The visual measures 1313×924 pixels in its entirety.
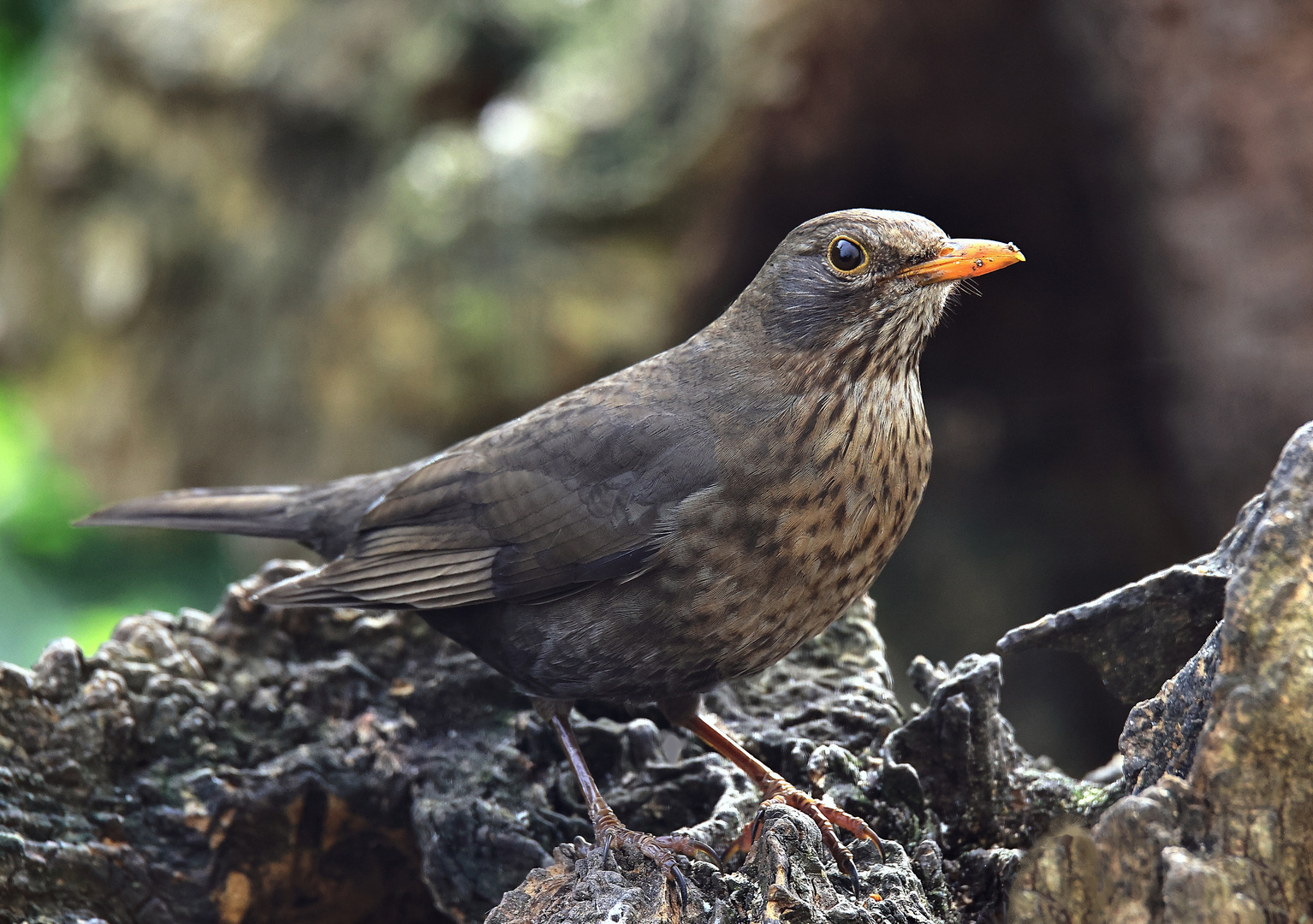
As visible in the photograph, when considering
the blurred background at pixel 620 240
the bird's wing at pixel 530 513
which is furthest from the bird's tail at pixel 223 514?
the blurred background at pixel 620 240

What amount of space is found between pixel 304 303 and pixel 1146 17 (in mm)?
4738

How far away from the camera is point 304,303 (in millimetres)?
7109

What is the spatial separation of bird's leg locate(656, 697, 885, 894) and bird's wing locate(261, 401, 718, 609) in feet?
1.59

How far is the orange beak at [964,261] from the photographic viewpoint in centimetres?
303

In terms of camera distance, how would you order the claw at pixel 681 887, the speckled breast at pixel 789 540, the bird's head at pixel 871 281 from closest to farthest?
the claw at pixel 681 887
the speckled breast at pixel 789 540
the bird's head at pixel 871 281

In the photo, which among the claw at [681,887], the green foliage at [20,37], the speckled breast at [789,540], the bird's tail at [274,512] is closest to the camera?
the claw at [681,887]

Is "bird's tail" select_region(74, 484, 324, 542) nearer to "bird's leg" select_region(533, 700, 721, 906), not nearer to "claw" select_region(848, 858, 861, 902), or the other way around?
"bird's leg" select_region(533, 700, 721, 906)

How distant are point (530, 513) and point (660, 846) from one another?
3.27 ft

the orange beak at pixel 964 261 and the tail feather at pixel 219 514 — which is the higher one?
the tail feather at pixel 219 514

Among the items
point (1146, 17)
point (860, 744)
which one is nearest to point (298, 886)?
point (860, 744)

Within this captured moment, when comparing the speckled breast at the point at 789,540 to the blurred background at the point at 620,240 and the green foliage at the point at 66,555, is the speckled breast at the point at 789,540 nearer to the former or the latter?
the blurred background at the point at 620,240

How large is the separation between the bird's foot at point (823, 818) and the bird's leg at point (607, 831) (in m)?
0.18

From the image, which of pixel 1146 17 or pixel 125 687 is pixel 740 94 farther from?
pixel 125 687

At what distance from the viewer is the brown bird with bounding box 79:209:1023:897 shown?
303 cm
